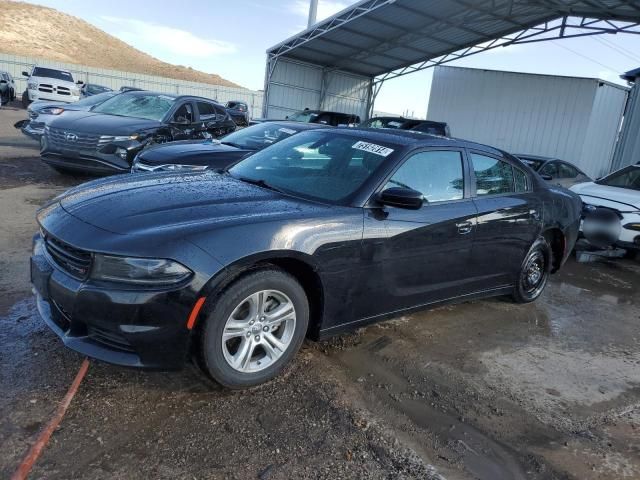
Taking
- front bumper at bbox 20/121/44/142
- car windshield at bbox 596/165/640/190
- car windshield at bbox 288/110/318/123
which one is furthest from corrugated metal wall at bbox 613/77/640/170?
front bumper at bbox 20/121/44/142

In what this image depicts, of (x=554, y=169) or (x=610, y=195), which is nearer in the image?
(x=610, y=195)

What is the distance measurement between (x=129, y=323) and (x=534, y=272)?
4.15 meters

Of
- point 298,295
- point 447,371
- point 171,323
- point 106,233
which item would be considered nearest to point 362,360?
point 447,371

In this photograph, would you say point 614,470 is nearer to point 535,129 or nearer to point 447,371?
point 447,371

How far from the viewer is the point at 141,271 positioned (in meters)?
2.66

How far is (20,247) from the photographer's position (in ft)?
16.9

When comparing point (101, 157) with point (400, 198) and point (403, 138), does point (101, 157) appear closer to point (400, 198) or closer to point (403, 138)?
point (403, 138)

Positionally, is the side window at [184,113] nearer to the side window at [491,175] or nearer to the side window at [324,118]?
the side window at [491,175]

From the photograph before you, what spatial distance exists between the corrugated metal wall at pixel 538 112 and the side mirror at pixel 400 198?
48.9 ft

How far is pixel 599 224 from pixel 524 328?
3232 millimetres

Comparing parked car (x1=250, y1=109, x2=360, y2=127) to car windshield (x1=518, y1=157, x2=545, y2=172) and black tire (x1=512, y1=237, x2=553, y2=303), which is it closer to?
car windshield (x1=518, y1=157, x2=545, y2=172)

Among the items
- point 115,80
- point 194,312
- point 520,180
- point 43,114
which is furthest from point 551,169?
point 115,80

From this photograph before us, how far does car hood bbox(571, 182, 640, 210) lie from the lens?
7211mm

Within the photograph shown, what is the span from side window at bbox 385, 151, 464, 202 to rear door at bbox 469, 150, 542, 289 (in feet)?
0.73
